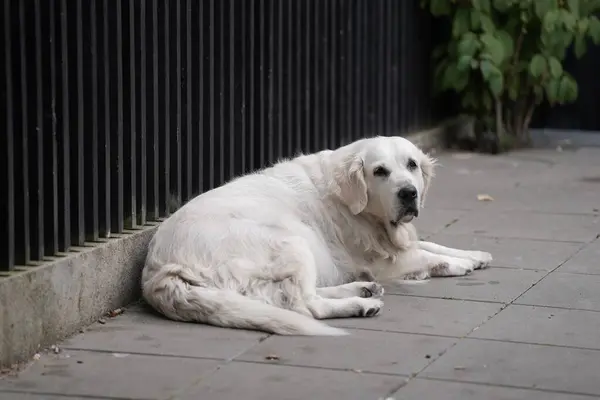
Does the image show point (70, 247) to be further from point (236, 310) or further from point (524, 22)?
point (524, 22)

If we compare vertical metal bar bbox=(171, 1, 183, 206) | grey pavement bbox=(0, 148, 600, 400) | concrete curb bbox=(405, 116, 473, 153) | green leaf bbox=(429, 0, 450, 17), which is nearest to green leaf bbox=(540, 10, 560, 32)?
green leaf bbox=(429, 0, 450, 17)

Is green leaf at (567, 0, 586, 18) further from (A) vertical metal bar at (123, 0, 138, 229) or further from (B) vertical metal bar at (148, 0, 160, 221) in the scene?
(A) vertical metal bar at (123, 0, 138, 229)

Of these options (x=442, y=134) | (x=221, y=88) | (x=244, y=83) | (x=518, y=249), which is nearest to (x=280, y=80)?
(x=244, y=83)

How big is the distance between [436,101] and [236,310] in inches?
293

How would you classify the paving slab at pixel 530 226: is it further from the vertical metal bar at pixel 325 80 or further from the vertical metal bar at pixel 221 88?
the vertical metal bar at pixel 221 88

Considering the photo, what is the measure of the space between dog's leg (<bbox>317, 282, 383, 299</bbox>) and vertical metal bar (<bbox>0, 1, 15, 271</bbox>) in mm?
1792

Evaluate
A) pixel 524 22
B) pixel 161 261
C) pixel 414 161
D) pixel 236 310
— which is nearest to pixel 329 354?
pixel 236 310

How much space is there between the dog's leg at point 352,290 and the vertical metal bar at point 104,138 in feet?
4.11

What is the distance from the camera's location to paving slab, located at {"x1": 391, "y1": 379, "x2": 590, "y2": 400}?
5105mm

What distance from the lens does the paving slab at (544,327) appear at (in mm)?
6043

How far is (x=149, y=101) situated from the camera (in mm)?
7215

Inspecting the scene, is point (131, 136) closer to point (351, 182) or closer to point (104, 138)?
point (104, 138)

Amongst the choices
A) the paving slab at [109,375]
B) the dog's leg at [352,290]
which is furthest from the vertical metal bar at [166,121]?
the paving slab at [109,375]

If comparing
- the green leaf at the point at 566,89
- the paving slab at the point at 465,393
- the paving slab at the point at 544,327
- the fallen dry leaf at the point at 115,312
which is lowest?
the paving slab at the point at 544,327
